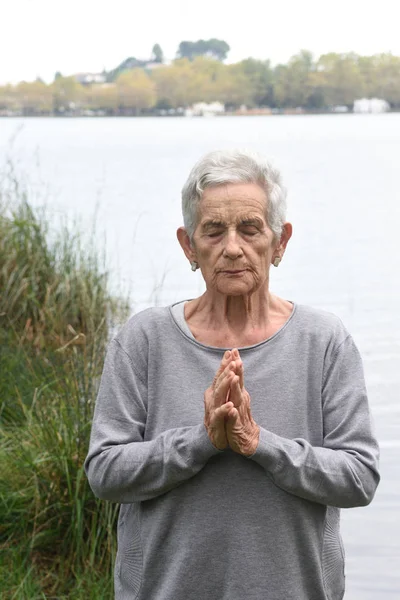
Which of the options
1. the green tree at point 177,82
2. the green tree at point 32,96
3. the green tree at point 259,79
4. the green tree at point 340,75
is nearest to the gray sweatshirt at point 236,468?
the green tree at point 32,96

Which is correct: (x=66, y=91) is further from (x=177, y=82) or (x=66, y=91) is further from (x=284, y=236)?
(x=284, y=236)

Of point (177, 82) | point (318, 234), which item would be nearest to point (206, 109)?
point (177, 82)

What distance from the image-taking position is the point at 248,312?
2705 mm

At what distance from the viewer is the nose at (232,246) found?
2596 millimetres

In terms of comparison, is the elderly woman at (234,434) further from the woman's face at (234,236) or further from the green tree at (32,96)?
the green tree at (32,96)

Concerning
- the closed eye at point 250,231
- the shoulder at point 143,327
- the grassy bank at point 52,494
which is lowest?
the grassy bank at point 52,494

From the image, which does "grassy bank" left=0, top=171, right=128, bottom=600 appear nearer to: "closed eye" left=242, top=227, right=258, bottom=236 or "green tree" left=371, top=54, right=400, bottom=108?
"closed eye" left=242, top=227, right=258, bottom=236

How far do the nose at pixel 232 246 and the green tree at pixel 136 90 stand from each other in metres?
34.5

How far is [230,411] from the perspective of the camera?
238 cm

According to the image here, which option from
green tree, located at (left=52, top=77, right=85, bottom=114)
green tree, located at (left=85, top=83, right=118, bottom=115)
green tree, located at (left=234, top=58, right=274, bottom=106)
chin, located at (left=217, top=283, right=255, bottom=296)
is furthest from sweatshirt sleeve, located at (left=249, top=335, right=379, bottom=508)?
green tree, located at (left=234, top=58, right=274, bottom=106)

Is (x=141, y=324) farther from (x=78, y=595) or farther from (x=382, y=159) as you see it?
(x=382, y=159)

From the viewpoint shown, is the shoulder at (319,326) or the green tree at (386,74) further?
the green tree at (386,74)

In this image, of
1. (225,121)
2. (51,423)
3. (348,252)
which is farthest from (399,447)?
(225,121)

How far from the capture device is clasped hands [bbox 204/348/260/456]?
239 centimetres
